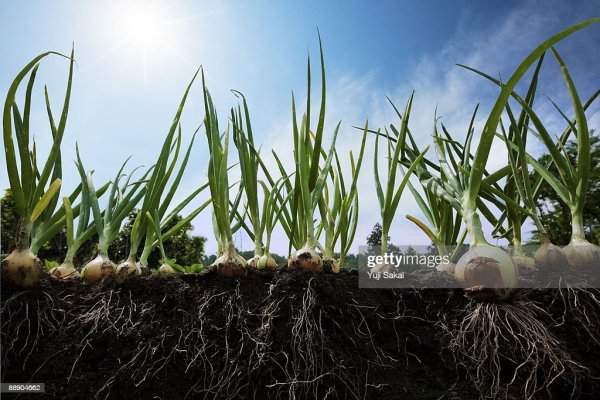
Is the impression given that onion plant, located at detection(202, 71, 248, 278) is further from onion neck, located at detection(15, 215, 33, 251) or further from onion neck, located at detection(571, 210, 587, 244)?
onion neck, located at detection(571, 210, 587, 244)

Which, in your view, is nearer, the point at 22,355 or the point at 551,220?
the point at 22,355

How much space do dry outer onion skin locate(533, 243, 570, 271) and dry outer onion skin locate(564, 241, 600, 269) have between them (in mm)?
20

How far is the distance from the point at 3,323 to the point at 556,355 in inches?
68.0

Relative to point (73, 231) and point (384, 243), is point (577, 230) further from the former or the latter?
point (73, 231)

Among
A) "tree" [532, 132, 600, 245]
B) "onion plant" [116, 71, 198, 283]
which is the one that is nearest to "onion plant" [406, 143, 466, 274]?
"onion plant" [116, 71, 198, 283]

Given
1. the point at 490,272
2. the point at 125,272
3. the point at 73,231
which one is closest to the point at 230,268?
the point at 125,272

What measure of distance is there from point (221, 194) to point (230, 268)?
0.27 meters

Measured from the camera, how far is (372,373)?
4.08 feet

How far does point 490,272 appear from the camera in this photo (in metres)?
1.29

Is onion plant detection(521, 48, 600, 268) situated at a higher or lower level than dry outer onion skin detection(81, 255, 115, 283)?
higher

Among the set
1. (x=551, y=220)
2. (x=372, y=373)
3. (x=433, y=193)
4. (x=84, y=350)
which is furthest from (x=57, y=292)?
(x=551, y=220)

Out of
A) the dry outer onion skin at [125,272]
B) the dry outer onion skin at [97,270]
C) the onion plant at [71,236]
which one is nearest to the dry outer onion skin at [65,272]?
the onion plant at [71,236]

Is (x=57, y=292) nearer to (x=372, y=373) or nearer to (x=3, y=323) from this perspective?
(x=3, y=323)

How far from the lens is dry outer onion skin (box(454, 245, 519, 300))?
1295 millimetres
